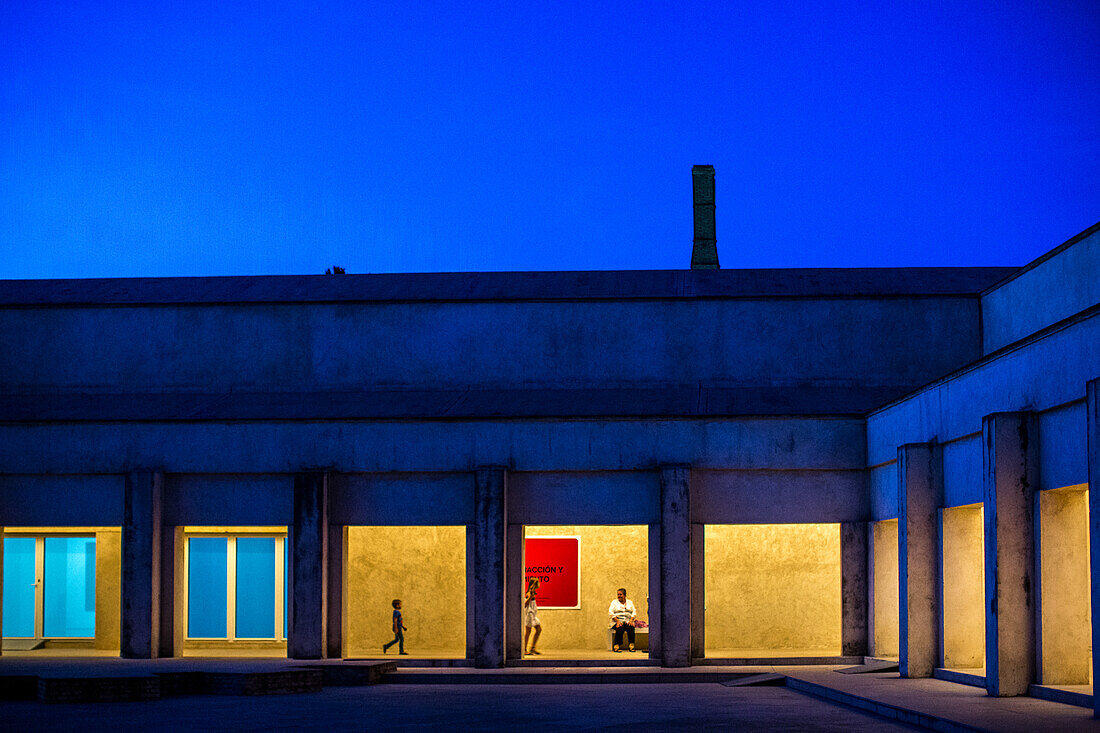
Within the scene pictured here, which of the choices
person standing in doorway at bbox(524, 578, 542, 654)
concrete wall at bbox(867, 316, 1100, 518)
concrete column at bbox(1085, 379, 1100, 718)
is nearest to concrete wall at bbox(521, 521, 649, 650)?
person standing in doorway at bbox(524, 578, 542, 654)

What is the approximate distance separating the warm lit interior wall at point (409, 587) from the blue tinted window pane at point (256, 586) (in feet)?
6.17

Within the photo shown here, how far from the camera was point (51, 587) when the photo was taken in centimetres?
2703

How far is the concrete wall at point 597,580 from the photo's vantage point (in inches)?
1080

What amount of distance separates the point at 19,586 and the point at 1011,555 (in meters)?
19.5

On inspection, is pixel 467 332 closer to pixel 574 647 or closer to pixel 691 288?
pixel 691 288

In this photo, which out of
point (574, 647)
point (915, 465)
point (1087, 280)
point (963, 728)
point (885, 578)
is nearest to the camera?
point (963, 728)

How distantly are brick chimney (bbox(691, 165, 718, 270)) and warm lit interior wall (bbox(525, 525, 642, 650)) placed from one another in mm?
8565

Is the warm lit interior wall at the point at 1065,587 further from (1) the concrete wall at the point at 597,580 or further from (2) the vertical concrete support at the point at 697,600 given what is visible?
(1) the concrete wall at the point at 597,580

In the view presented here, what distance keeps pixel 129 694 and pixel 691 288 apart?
14.9 meters

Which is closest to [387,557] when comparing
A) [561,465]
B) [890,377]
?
[561,465]

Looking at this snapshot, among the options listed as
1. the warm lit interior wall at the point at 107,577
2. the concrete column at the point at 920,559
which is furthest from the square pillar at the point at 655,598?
the warm lit interior wall at the point at 107,577

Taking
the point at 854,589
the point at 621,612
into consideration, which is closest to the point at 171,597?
the point at 621,612

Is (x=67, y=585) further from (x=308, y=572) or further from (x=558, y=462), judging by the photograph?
(x=558, y=462)

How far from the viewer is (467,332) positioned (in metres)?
28.3
